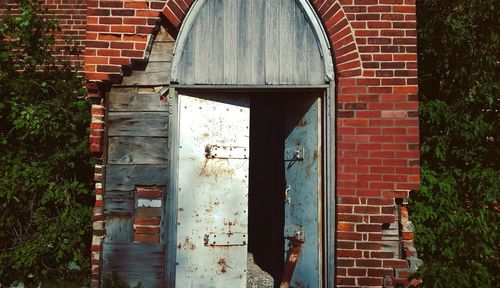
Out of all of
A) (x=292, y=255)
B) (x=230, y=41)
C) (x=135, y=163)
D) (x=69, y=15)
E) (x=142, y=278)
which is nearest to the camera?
(x=142, y=278)

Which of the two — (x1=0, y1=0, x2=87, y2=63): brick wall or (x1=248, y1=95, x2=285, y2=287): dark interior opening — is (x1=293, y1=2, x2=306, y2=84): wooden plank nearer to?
(x1=248, y1=95, x2=285, y2=287): dark interior opening

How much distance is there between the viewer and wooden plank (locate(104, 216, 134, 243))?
12.9 feet

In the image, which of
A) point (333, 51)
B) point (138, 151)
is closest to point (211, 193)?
point (138, 151)

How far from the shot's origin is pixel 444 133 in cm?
464

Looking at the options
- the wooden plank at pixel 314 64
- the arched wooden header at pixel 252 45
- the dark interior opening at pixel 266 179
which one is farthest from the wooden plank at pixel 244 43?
the dark interior opening at pixel 266 179

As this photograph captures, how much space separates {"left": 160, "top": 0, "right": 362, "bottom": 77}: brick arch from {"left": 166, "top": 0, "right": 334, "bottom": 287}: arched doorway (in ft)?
0.28

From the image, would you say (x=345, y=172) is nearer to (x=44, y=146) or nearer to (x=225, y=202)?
(x=225, y=202)

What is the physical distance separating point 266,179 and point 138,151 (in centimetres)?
413

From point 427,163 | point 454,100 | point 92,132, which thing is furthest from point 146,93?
point 454,100

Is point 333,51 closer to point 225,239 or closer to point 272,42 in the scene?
point 272,42

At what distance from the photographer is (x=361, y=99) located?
3932 millimetres

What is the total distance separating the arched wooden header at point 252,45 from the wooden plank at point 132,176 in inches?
37.5

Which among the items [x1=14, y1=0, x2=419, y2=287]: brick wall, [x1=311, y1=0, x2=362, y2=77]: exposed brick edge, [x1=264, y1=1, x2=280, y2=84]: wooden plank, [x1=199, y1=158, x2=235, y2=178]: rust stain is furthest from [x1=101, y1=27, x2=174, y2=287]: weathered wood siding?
[x1=311, y1=0, x2=362, y2=77]: exposed brick edge

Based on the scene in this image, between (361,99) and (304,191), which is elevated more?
(361,99)
